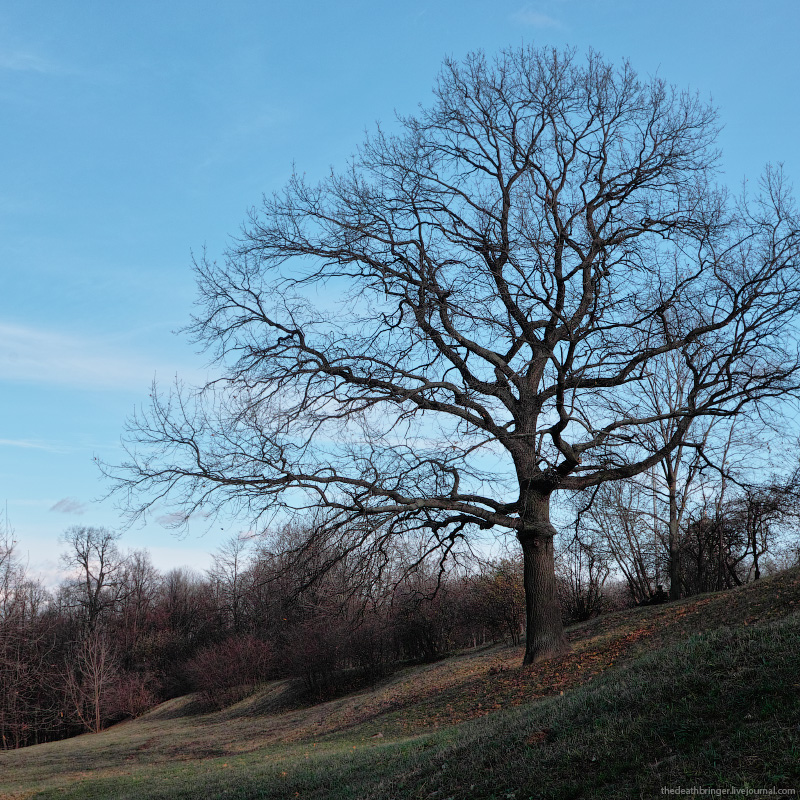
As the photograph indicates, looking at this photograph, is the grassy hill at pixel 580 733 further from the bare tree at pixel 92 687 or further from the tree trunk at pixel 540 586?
the bare tree at pixel 92 687

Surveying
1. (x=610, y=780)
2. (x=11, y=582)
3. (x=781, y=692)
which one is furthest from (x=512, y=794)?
(x=11, y=582)

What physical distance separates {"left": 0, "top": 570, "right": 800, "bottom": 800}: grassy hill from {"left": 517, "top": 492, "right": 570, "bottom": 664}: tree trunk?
18.9 inches

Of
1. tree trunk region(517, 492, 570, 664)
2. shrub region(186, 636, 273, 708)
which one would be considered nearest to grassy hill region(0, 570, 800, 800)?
tree trunk region(517, 492, 570, 664)

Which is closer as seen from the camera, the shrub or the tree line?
the tree line

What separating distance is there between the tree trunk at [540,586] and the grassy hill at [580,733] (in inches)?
18.9

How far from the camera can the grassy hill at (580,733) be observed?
5154mm

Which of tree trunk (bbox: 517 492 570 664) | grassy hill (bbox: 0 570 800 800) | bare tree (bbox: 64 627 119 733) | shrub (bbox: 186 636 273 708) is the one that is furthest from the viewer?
bare tree (bbox: 64 627 119 733)

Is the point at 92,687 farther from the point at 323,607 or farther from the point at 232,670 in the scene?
the point at 323,607

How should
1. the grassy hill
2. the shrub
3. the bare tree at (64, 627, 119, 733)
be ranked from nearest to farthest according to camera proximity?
the grassy hill
the shrub
the bare tree at (64, 627, 119, 733)

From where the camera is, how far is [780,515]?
19.4 metres

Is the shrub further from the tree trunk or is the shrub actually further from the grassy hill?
the tree trunk

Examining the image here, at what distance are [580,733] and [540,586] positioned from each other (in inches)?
325

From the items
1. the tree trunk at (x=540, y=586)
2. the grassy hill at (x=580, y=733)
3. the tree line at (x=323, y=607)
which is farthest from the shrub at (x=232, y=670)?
the tree trunk at (x=540, y=586)

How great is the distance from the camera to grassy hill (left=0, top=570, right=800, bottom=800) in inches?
203
